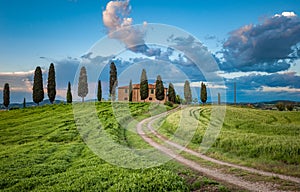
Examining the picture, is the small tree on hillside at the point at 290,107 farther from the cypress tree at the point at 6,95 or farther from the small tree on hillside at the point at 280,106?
the cypress tree at the point at 6,95

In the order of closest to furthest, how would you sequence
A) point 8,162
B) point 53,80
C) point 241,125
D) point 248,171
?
point 248,171 → point 8,162 → point 241,125 → point 53,80

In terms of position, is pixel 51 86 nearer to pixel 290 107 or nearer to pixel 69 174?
pixel 290 107

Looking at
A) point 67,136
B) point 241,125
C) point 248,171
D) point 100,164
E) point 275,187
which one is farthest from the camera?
point 241,125

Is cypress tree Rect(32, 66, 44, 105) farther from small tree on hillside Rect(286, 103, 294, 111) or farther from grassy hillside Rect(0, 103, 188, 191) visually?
small tree on hillside Rect(286, 103, 294, 111)

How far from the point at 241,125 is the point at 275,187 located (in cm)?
3050

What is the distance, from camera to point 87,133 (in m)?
32.3

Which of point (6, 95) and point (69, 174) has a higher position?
point (6, 95)

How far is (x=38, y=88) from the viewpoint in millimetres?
76625

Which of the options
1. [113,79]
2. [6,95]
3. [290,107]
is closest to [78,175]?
[290,107]

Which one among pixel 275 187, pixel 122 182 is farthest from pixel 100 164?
pixel 275 187

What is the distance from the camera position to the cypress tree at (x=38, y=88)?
250ft

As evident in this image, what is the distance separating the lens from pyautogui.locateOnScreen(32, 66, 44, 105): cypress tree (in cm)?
7619

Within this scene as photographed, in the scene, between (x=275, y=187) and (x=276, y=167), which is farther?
(x=276, y=167)

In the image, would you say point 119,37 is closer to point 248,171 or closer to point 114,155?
point 114,155
